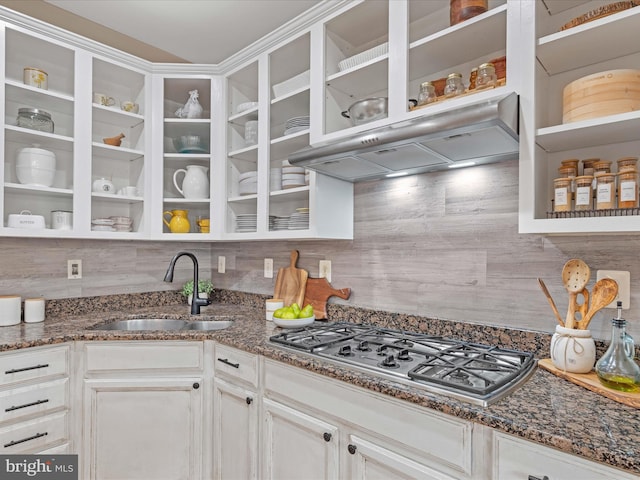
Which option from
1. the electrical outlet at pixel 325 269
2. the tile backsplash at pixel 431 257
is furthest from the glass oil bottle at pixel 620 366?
the electrical outlet at pixel 325 269

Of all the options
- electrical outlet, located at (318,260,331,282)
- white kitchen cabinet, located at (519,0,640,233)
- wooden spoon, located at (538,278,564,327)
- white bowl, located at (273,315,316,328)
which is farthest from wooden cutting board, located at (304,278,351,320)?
white kitchen cabinet, located at (519,0,640,233)

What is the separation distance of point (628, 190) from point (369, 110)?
0.95 metres

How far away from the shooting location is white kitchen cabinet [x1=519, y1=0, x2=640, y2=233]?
1132 millimetres

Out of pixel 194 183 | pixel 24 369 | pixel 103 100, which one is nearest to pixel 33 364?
pixel 24 369

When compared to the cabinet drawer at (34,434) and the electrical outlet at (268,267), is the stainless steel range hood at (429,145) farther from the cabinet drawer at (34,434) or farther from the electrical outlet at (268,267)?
the cabinet drawer at (34,434)

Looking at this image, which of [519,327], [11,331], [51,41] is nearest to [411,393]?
[519,327]

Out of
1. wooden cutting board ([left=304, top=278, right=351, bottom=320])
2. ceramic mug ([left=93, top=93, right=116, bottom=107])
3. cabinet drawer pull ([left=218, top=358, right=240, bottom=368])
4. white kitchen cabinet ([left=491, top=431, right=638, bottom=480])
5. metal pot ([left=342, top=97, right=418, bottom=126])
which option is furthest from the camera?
ceramic mug ([left=93, top=93, right=116, bottom=107])

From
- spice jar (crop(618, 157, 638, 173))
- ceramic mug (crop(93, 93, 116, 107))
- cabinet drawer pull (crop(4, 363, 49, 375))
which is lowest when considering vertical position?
cabinet drawer pull (crop(4, 363, 49, 375))

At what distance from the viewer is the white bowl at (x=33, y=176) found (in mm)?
2000

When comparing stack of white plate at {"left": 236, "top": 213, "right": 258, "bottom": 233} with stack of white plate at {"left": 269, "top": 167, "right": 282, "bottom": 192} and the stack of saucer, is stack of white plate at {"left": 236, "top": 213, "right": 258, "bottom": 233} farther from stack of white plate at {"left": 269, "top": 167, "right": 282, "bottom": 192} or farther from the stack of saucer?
the stack of saucer

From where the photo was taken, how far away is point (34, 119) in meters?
2.02

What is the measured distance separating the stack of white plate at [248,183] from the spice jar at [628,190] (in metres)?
1.70

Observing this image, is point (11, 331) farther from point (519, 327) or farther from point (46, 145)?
point (519, 327)

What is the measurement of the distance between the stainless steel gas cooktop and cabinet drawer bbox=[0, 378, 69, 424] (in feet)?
3.35
